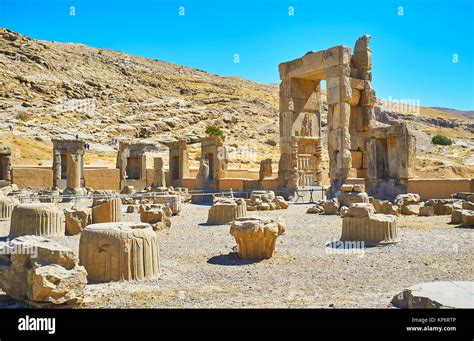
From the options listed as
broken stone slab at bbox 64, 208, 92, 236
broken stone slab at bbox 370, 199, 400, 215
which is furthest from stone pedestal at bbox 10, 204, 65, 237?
broken stone slab at bbox 370, 199, 400, 215

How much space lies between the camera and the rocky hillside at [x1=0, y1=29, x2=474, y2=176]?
46.8 m

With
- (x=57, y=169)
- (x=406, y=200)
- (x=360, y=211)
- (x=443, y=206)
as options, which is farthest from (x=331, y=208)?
(x=57, y=169)

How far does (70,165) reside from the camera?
2309 centimetres

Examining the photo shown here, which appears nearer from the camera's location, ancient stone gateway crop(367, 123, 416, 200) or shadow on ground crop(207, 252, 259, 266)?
shadow on ground crop(207, 252, 259, 266)

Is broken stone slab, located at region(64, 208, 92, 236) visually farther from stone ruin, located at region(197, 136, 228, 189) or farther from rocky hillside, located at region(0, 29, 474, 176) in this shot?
rocky hillside, located at region(0, 29, 474, 176)

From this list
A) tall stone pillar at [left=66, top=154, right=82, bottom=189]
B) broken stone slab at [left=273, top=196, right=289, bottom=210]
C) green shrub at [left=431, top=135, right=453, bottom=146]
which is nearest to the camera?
broken stone slab at [left=273, top=196, right=289, bottom=210]

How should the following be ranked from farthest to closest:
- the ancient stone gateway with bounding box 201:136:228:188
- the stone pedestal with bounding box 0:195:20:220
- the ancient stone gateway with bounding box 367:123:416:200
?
the ancient stone gateway with bounding box 201:136:228:188 < the ancient stone gateway with bounding box 367:123:416:200 < the stone pedestal with bounding box 0:195:20:220

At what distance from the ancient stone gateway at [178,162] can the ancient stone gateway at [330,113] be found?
8521mm

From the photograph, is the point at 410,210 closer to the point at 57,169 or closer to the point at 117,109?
the point at 57,169

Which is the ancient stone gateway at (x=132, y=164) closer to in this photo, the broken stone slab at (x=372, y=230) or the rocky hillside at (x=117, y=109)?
the rocky hillside at (x=117, y=109)

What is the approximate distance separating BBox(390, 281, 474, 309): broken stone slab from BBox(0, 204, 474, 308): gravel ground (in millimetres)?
518

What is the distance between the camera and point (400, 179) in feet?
57.7

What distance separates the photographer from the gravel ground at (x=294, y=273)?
5.17m
